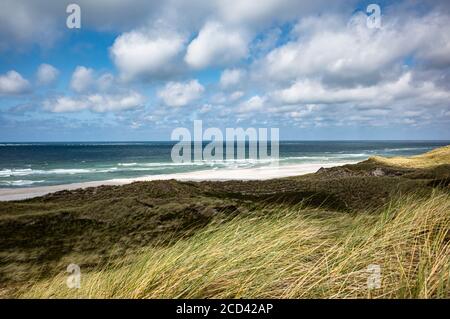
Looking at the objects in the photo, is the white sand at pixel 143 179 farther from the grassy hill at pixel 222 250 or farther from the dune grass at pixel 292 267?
the dune grass at pixel 292 267

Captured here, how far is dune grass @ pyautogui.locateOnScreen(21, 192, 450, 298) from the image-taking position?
8.47 feet

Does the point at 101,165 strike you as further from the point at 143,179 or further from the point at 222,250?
the point at 222,250

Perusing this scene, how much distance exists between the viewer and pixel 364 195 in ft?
27.5

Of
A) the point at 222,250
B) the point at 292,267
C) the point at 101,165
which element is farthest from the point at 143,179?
the point at 292,267

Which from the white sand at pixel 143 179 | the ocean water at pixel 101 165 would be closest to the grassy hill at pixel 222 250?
the white sand at pixel 143 179

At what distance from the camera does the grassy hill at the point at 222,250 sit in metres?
2.68

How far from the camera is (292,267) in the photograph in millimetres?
3039

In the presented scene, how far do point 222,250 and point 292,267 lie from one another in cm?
68

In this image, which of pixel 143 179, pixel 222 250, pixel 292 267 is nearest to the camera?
A: pixel 292 267

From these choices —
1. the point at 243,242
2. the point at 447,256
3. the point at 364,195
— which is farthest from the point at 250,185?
the point at 447,256

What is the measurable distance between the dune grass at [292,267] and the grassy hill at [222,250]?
1 centimetres
